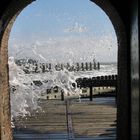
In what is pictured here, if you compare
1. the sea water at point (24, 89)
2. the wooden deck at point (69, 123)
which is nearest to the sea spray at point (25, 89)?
the sea water at point (24, 89)

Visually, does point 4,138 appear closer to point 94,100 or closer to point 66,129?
point 66,129

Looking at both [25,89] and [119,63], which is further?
[25,89]

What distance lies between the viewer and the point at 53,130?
1221 centimetres

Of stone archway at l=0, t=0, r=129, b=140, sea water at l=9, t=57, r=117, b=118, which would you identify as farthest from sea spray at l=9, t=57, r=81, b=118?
stone archway at l=0, t=0, r=129, b=140

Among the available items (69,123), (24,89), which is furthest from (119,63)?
(24,89)

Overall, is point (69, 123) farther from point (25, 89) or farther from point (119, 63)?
point (119, 63)

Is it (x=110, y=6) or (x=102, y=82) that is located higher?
(x=110, y=6)

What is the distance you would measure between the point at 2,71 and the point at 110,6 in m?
2.25

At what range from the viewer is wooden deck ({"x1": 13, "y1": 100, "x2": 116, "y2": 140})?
452 inches

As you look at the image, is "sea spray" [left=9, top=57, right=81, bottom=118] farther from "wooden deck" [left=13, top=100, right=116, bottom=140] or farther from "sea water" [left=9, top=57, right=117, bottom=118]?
"wooden deck" [left=13, top=100, right=116, bottom=140]

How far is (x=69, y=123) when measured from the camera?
1325 cm

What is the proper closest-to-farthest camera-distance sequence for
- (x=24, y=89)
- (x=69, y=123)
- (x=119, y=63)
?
(x=119, y=63), (x=69, y=123), (x=24, y=89)

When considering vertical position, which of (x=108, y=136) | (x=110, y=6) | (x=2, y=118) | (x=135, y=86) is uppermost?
(x=110, y=6)

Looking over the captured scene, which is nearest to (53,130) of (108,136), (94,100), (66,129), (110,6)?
(66,129)
